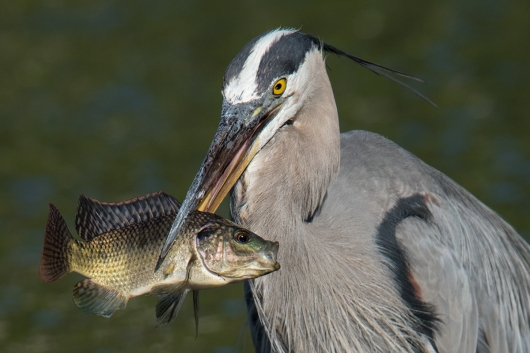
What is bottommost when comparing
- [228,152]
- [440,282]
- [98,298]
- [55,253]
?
[98,298]

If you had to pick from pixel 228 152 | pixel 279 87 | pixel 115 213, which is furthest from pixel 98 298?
pixel 279 87

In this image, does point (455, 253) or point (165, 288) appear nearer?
point (165, 288)

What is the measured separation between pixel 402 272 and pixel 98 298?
157 centimetres

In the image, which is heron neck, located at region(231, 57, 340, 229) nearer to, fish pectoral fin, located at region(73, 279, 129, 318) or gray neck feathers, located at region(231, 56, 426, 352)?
gray neck feathers, located at region(231, 56, 426, 352)

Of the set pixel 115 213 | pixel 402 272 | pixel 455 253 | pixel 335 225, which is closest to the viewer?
pixel 115 213

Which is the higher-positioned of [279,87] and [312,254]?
[279,87]

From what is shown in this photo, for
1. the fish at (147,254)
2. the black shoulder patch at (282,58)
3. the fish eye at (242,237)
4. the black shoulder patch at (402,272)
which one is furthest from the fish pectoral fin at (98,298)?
the black shoulder patch at (402,272)

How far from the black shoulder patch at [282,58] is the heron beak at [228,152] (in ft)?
0.34

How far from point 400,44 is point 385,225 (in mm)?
5655

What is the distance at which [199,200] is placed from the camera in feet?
12.1

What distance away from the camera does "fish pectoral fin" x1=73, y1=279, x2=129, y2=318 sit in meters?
3.55

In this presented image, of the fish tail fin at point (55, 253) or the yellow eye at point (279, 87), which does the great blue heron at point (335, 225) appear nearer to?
the yellow eye at point (279, 87)

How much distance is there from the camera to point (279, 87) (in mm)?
4023

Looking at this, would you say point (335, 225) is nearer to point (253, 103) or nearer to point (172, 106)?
point (253, 103)
